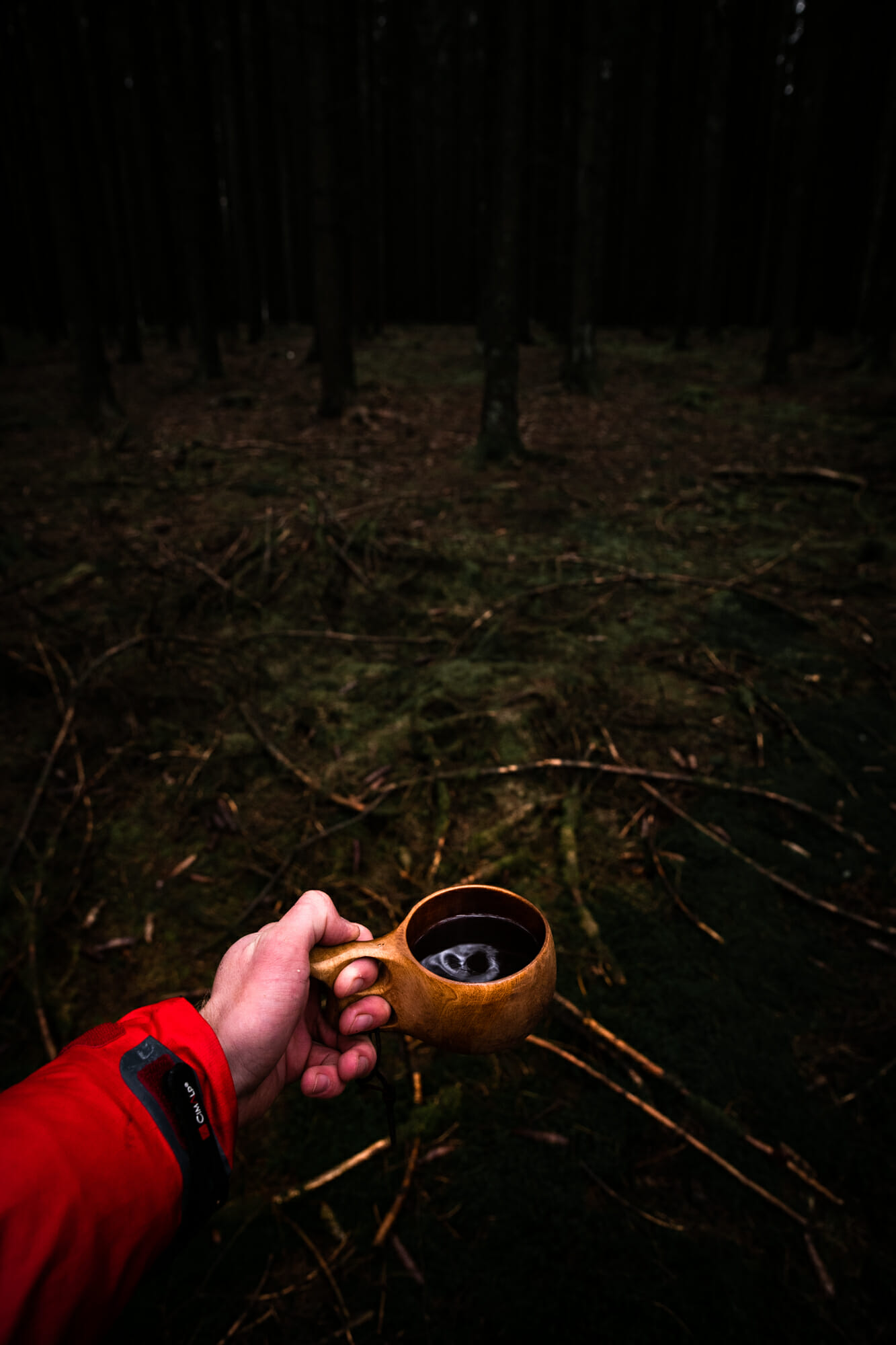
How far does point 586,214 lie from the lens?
10773 mm

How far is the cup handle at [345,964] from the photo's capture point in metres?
1.44

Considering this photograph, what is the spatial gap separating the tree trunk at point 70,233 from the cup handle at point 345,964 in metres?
10.6

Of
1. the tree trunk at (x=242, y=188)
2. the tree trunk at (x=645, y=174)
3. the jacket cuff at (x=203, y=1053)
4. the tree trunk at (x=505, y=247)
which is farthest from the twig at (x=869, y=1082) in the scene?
the tree trunk at (x=645, y=174)

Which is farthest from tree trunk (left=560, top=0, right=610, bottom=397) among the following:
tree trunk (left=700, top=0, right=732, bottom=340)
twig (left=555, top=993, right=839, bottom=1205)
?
twig (left=555, top=993, right=839, bottom=1205)

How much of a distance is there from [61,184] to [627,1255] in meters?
11.8

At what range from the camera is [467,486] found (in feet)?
25.5

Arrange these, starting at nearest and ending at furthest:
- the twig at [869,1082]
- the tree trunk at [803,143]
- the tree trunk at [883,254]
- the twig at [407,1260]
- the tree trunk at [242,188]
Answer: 1. the twig at [407,1260]
2. the twig at [869,1082]
3. the tree trunk at [803,143]
4. the tree trunk at [883,254]
5. the tree trunk at [242,188]

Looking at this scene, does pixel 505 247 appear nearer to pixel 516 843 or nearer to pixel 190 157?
pixel 516 843

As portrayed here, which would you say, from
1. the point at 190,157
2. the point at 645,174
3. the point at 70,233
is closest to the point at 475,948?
the point at 70,233

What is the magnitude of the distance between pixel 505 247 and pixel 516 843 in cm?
684

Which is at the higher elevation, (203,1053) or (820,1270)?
(203,1053)

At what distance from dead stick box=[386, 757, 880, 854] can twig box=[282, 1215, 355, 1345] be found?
1798mm

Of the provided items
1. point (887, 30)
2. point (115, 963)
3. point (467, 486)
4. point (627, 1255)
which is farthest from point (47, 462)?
point (887, 30)

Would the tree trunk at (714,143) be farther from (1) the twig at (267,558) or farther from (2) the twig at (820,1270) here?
(2) the twig at (820,1270)
